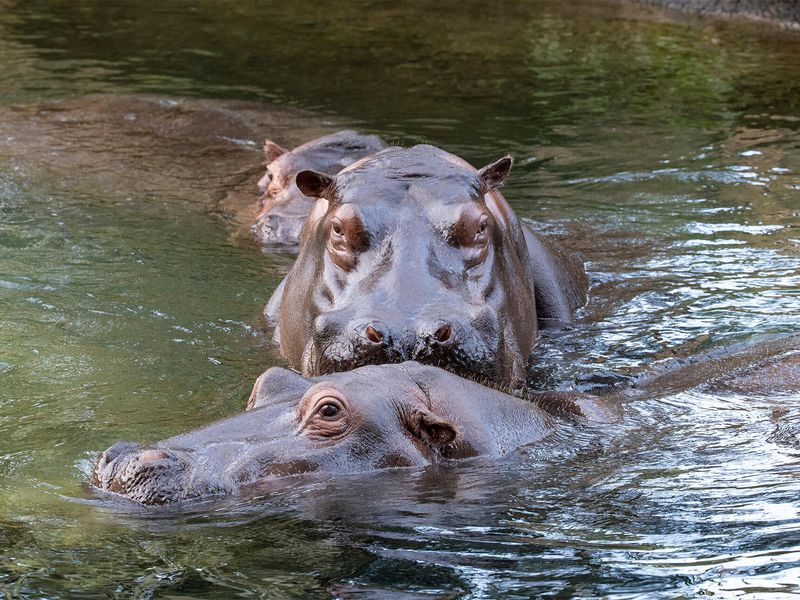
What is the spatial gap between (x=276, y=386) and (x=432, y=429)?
2.17 feet

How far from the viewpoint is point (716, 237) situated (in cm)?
937

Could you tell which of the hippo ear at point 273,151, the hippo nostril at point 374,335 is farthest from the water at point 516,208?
the hippo nostril at point 374,335

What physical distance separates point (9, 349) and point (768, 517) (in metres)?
4.10

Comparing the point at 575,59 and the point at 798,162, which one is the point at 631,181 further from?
the point at 575,59

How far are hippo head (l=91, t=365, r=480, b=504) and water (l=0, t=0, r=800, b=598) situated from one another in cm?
8

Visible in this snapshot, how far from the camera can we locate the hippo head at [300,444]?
175 inches

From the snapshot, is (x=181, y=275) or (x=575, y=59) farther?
(x=575, y=59)

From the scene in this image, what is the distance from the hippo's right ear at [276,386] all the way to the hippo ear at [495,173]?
2113 millimetres

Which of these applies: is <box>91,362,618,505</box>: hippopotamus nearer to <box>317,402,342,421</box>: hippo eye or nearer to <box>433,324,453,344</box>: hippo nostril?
<box>317,402,342,421</box>: hippo eye

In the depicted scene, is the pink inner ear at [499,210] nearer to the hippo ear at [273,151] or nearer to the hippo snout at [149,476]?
the hippo snout at [149,476]

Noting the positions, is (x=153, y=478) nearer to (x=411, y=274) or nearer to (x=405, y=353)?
(x=405, y=353)

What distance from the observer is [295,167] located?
10.6 meters

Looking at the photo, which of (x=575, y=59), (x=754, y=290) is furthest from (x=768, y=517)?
(x=575, y=59)

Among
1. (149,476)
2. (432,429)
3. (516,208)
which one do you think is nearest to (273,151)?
(516,208)
